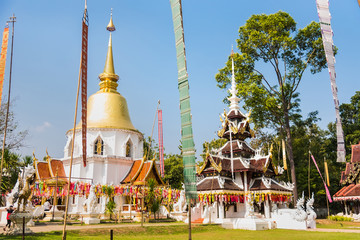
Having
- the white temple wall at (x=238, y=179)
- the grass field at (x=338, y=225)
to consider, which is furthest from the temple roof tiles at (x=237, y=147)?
the grass field at (x=338, y=225)

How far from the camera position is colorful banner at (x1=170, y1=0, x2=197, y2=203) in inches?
356

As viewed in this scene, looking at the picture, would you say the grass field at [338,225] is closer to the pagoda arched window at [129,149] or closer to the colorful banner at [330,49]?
the colorful banner at [330,49]

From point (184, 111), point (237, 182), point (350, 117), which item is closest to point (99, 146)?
point (237, 182)

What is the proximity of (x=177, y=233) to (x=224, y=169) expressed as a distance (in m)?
→ 7.29

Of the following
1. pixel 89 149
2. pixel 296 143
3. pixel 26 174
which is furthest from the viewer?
pixel 296 143

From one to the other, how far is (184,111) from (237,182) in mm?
15876

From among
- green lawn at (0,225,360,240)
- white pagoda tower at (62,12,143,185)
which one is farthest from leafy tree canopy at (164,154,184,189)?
green lawn at (0,225,360,240)

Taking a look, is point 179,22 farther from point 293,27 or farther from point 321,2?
point 293,27

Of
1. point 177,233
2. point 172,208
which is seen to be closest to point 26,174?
point 177,233

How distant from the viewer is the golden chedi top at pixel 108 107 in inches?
1414

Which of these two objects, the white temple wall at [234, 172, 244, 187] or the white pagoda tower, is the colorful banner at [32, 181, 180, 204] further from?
the white temple wall at [234, 172, 244, 187]

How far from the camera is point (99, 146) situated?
34438 millimetres

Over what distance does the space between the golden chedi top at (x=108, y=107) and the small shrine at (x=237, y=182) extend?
47.0ft

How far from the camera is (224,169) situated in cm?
2320
